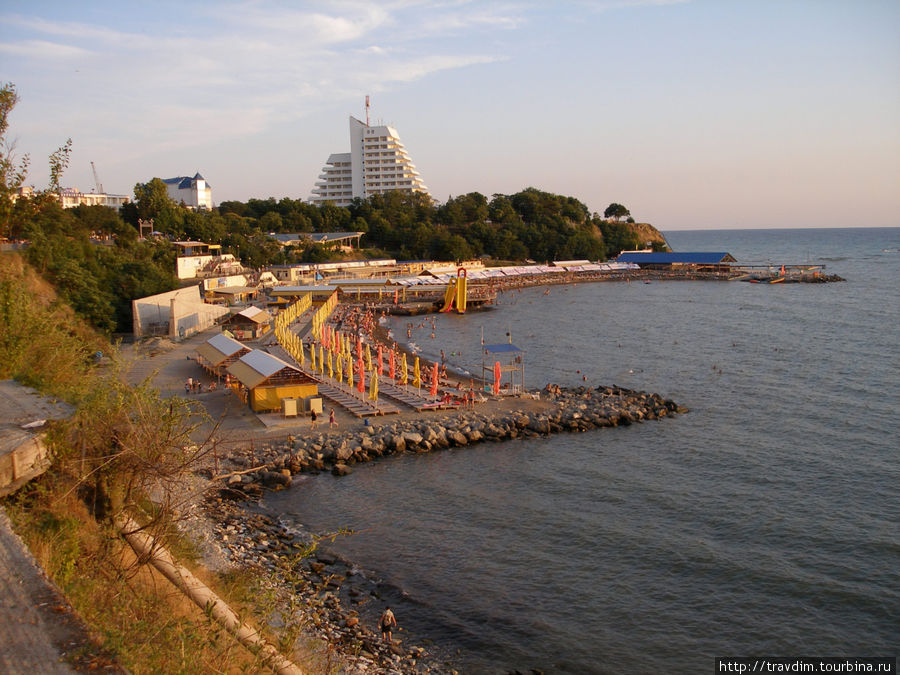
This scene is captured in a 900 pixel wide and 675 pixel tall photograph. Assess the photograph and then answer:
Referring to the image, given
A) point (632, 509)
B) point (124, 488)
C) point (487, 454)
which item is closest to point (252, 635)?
point (124, 488)

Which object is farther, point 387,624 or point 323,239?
point 323,239

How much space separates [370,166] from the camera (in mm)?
108000

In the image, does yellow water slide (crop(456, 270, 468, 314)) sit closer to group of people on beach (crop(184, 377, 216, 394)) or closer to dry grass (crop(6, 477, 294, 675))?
group of people on beach (crop(184, 377, 216, 394))

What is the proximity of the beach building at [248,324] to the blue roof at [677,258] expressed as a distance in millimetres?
69031

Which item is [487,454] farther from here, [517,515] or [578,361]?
[578,361]

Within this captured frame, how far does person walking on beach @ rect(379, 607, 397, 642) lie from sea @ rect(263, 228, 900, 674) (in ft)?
1.01

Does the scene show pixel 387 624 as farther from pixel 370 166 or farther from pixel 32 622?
pixel 370 166

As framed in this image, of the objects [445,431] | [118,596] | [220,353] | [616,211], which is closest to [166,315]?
[220,353]

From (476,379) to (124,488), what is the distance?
22.5 m

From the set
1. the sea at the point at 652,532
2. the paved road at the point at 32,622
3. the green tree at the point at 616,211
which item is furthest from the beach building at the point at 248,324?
the green tree at the point at 616,211

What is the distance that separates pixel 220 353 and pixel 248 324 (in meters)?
12.1

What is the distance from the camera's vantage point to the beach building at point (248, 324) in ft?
119

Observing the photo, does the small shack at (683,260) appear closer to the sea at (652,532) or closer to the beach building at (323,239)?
the beach building at (323,239)

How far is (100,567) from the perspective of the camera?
7.61 meters
